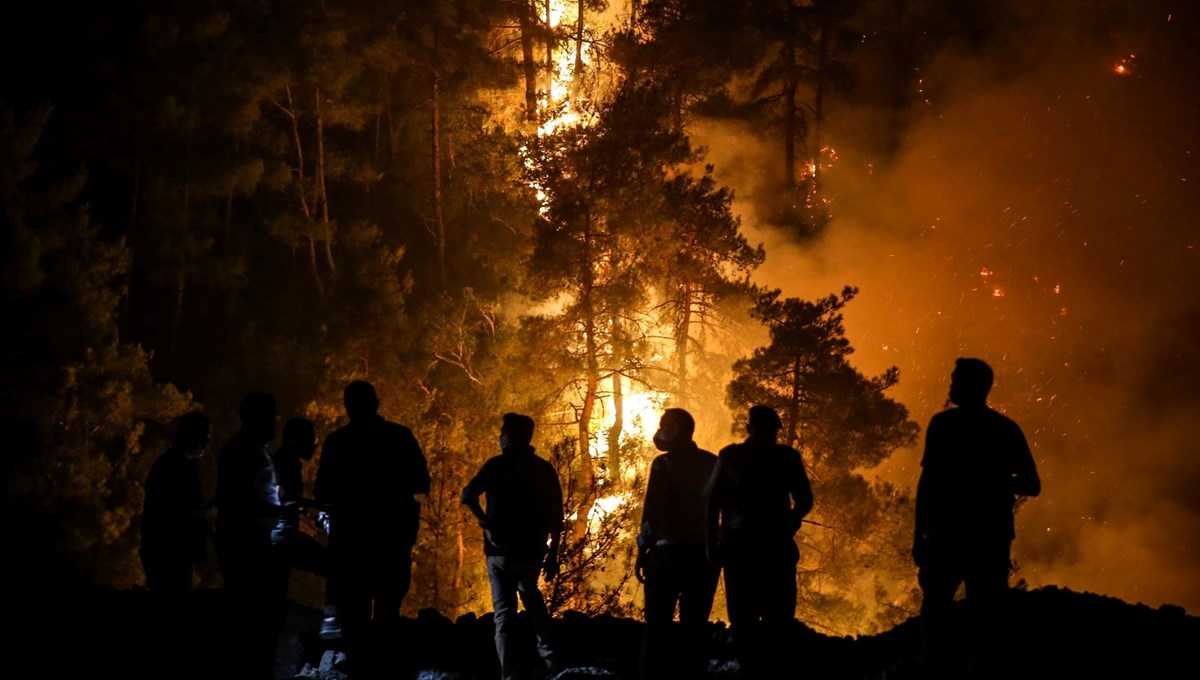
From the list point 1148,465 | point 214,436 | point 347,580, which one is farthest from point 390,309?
point 1148,465

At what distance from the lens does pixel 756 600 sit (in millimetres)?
5238

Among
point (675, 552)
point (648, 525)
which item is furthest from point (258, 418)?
point (675, 552)

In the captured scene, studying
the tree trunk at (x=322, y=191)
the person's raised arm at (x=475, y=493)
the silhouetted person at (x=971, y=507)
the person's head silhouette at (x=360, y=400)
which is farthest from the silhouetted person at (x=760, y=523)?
the tree trunk at (x=322, y=191)

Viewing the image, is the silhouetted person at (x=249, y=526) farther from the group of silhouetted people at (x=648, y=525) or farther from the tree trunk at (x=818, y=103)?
the tree trunk at (x=818, y=103)

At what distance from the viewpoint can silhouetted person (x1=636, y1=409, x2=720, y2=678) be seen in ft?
18.1

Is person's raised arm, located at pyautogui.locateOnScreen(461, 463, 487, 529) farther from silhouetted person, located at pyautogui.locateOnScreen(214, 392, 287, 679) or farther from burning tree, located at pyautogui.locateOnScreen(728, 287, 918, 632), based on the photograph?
→ burning tree, located at pyautogui.locateOnScreen(728, 287, 918, 632)

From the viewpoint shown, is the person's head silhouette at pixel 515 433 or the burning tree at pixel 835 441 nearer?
the person's head silhouette at pixel 515 433

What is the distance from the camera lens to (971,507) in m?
4.58

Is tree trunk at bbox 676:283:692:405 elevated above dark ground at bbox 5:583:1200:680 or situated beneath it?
elevated above

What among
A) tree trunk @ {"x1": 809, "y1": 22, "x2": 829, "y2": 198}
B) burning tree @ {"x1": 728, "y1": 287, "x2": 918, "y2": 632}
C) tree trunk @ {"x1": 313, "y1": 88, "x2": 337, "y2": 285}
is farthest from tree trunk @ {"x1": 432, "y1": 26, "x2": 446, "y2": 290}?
burning tree @ {"x1": 728, "y1": 287, "x2": 918, "y2": 632}

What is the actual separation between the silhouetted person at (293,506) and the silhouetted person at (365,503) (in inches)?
15.6

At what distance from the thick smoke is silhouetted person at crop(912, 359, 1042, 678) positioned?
20520 mm

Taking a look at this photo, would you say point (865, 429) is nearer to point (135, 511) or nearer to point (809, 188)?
point (809, 188)

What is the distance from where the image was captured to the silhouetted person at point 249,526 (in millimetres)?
5211
